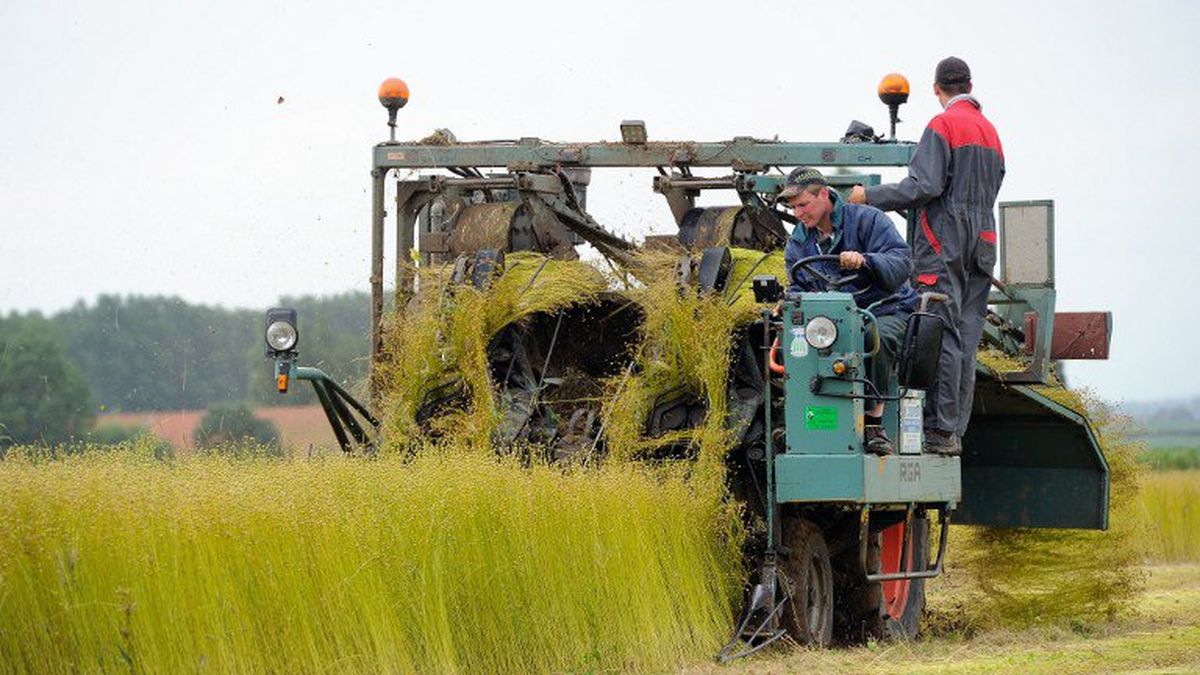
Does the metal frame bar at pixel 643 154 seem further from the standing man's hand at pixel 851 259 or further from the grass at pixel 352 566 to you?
the grass at pixel 352 566

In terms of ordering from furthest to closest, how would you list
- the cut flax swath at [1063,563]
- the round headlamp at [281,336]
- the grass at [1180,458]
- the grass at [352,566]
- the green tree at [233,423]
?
the grass at [1180,458] < the green tree at [233,423] < the cut flax swath at [1063,563] < the round headlamp at [281,336] < the grass at [352,566]

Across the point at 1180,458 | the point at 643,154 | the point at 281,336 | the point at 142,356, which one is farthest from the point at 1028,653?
the point at 1180,458

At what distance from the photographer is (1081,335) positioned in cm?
1396

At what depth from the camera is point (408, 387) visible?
11.9 meters

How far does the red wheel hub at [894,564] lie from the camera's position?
1245 cm

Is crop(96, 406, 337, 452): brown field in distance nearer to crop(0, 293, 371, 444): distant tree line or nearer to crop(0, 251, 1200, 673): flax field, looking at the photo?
crop(0, 293, 371, 444): distant tree line

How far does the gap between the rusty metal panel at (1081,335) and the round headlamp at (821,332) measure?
377 centimetres

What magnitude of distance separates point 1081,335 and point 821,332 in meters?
3.98

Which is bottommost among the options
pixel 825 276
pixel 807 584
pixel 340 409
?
pixel 807 584

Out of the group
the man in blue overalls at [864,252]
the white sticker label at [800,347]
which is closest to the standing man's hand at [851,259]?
the man in blue overalls at [864,252]

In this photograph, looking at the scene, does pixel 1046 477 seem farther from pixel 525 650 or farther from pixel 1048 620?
pixel 525 650

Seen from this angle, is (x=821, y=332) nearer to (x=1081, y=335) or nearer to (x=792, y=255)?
(x=792, y=255)

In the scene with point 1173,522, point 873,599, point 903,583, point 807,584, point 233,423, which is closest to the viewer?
point 807,584

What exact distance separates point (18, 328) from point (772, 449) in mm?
11925
